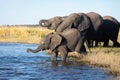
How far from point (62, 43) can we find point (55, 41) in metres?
0.58

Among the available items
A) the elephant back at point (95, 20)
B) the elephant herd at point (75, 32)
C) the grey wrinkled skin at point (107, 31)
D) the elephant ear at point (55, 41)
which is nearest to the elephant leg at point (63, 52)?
the elephant herd at point (75, 32)

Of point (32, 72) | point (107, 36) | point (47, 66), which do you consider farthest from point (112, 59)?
point (107, 36)

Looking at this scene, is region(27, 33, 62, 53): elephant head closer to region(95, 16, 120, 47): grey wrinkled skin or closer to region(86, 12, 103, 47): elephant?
region(86, 12, 103, 47): elephant

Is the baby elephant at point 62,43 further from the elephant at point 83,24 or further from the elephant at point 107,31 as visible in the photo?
the elephant at point 107,31

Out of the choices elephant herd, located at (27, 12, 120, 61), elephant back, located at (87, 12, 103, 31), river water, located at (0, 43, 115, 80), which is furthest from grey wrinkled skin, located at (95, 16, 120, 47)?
river water, located at (0, 43, 115, 80)

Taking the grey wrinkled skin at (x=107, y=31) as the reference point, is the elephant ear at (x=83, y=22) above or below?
above

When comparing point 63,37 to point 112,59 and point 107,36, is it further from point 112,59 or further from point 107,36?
point 107,36

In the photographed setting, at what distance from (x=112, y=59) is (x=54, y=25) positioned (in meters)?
9.37

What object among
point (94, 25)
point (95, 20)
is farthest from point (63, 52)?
point (95, 20)

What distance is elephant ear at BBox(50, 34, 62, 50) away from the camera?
2269 cm

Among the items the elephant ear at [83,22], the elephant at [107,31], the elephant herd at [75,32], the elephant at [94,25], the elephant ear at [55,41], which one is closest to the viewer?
the elephant ear at [55,41]

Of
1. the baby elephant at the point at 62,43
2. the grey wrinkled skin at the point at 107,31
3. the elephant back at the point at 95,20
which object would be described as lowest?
the grey wrinkled skin at the point at 107,31

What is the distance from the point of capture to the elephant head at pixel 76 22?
28.6m

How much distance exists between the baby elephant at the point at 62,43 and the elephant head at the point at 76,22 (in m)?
4.63
